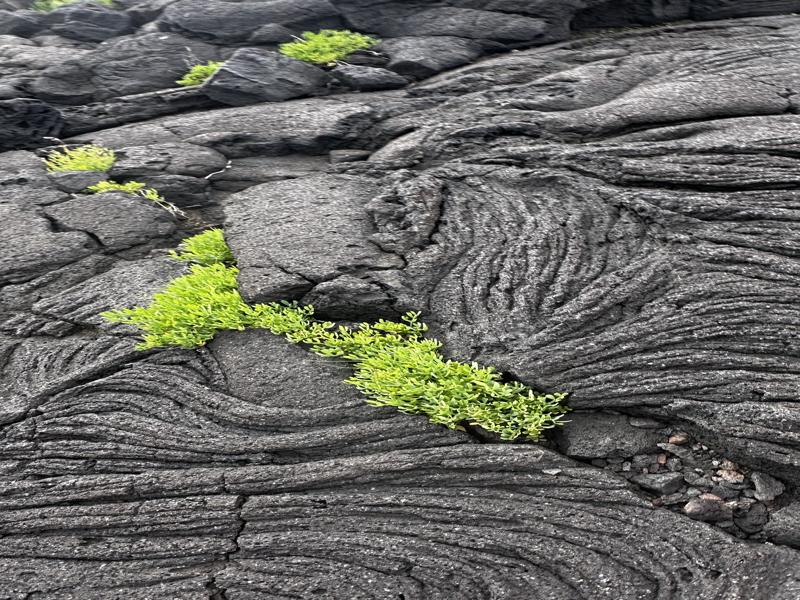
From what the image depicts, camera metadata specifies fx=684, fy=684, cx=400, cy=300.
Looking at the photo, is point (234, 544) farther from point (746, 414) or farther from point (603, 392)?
point (746, 414)

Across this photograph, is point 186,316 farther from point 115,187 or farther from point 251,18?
point 251,18

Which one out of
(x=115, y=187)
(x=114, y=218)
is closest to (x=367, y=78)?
(x=115, y=187)

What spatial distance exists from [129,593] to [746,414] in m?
5.28

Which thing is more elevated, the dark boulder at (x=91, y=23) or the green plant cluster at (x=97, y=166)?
the dark boulder at (x=91, y=23)

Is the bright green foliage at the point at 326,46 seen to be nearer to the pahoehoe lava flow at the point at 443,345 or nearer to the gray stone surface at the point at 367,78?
the gray stone surface at the point at 367,78

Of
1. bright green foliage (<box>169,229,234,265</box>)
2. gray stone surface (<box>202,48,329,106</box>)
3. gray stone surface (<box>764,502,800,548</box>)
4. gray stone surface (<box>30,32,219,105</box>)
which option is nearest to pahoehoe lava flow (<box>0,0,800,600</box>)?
gray stone surface (<box>764,502,800,548</box>)

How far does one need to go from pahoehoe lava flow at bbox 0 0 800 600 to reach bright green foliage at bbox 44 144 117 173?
0.28 m

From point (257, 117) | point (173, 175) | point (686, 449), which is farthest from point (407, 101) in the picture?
point (686, 449)

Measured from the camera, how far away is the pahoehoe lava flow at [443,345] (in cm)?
544

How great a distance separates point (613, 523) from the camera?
17.8 ft

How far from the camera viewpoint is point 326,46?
1551 centimetres

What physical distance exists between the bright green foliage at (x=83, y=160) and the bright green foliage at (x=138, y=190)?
0.62 meters

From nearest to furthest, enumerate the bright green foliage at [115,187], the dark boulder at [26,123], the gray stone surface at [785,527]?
the gray stone surface at [785,527] < the bright green foliage at [115,187] < the dark boulder at [26,123]

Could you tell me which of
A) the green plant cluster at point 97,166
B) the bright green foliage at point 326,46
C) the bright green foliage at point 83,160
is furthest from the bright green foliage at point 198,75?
the bright green foliage at point 83,160
